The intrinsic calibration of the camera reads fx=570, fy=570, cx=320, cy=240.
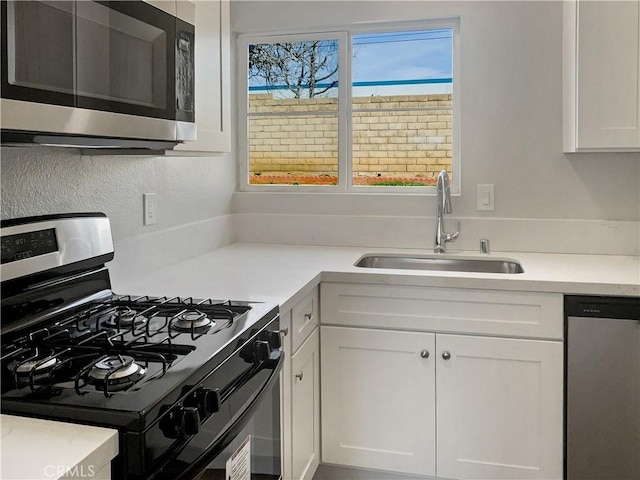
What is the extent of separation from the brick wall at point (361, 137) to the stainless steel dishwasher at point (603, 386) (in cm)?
103

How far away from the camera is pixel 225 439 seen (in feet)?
3.70

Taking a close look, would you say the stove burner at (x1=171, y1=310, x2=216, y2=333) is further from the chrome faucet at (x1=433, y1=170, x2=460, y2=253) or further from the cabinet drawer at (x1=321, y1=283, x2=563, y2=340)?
the chrome faucet at (x1=433, y1=170, x2=460, y2=253)

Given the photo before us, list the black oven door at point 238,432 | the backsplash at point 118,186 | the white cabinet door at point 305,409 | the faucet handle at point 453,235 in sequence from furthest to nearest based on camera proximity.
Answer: the faucet handle at point 453,235
the white cabinet door at point 305,409
the backsplash at point 118,186
the black oven door at point 238,432

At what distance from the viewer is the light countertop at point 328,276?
181 cm

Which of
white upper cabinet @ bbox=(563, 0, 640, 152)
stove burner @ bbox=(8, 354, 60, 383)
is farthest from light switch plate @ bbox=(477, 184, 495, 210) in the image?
stove burner @ bbox=(8, 354, 60, 383)

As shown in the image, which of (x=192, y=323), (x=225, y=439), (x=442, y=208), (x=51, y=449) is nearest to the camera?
(x=51, y=449)

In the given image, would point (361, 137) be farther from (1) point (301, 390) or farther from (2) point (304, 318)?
(1) point (301, 390)

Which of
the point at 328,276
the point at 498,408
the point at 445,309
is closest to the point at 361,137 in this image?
the point at 328,276

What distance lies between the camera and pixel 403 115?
8.86 feet

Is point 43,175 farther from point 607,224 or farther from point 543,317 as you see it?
point 607,224

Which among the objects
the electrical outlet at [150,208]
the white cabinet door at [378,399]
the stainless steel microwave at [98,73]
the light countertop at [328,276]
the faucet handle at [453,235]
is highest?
the stainless steel microwave at [98,73]

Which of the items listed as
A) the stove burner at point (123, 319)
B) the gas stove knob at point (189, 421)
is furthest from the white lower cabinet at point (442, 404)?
the gas stove knob at point (189, 421)

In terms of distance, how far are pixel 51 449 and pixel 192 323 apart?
53 centimetres

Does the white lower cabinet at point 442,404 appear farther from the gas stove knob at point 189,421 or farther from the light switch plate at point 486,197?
the gas stove knob at point 189,421
